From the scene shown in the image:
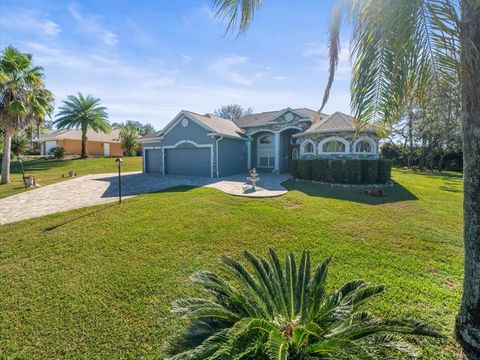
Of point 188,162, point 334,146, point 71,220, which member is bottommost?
point 71,220

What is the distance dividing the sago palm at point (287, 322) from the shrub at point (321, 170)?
1304cm

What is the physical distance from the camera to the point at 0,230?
28.0 ft

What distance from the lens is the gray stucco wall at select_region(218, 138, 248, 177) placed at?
1989 cm

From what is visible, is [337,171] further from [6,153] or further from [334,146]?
[6,153]

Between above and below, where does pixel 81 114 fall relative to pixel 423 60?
above

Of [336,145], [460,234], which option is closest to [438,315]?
[460,234]

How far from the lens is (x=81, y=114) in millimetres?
33281

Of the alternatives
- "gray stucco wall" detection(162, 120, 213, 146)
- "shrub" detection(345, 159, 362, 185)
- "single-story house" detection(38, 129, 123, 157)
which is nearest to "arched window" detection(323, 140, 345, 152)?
"shrub" detection(345, 159, 362, 185)

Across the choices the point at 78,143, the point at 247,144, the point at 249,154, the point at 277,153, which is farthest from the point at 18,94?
the point at 78,143

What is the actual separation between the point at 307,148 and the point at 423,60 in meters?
16.9

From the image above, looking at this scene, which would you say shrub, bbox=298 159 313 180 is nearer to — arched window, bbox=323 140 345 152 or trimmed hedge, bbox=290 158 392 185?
trimmed hedge, bbox=290 158 392 185

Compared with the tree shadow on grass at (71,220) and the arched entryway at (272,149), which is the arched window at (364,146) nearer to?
the arched entryway at (272,149)

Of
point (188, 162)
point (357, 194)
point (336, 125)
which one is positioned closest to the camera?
point (357, 194)

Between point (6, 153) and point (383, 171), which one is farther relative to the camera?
point (6, 153)
